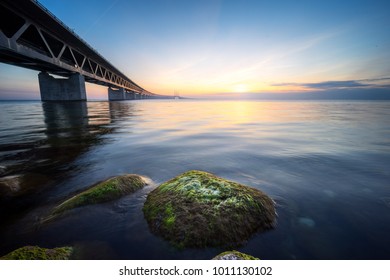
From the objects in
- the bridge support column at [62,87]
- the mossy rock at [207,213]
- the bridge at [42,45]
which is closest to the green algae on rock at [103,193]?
the mossy rock at [207,213]

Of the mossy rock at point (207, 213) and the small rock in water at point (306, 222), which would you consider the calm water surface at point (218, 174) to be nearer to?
the small rock in water at point (306, 222)

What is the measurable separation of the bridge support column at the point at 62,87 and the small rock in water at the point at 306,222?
53.2 m

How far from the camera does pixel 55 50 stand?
40.0m

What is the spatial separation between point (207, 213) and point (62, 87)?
55.7 metres

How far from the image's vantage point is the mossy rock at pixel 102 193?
332 cm

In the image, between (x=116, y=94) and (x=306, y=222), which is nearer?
(x=306, y=222)

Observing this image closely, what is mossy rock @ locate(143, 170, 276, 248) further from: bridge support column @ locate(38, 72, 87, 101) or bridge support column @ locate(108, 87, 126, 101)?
bridge support column @ locate(108, 87, 126, 101)

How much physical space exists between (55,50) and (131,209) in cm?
5133

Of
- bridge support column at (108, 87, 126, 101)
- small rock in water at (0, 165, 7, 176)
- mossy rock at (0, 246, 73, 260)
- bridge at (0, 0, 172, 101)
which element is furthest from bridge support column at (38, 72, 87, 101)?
mossy rock at (0, 246, 73, 260)

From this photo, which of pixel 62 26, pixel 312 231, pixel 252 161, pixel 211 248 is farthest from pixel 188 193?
pixel 62 26

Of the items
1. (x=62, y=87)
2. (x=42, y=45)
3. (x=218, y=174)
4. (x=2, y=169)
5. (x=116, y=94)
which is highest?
(x=42, y=45)

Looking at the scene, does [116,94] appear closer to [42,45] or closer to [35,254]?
[42,45]

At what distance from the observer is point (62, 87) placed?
45.4 metres

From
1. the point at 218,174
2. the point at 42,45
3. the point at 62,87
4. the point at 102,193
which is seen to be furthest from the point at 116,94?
the point at 102,193
